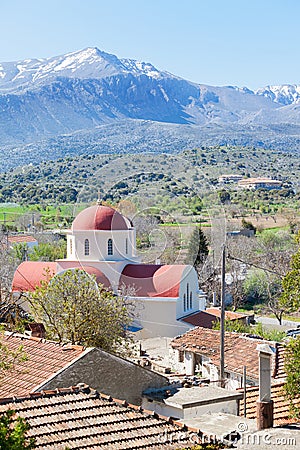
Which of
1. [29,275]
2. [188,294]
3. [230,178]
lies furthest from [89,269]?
[230,178]

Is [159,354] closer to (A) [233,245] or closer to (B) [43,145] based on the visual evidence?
(A) [233,245]

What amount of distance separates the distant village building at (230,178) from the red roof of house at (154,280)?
7421 centimetres

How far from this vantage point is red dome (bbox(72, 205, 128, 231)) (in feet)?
120

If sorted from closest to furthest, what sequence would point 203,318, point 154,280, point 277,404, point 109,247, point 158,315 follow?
point 277,404 → point 158,315 → point 203,318 → point 154,280 → point 109,247

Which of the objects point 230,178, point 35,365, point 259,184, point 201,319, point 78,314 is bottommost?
point 201,319

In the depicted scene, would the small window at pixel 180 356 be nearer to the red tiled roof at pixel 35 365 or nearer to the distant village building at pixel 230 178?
the red tiled roof at pixel 35 365

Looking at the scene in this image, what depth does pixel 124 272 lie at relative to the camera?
37.2m

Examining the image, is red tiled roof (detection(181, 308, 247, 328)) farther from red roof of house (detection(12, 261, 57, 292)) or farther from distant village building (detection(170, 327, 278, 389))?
red roof of house (detection(12, 261, 57, 292))

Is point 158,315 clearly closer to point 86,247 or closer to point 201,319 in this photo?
point 201,319

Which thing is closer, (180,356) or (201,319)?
(180,356)

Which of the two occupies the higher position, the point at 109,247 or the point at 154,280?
the point at 109,247

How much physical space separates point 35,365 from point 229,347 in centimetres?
1112

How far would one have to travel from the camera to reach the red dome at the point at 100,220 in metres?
36.5

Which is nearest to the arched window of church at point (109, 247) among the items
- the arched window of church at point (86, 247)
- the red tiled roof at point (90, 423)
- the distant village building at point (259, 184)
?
the arched window of church at point (86, 247)
